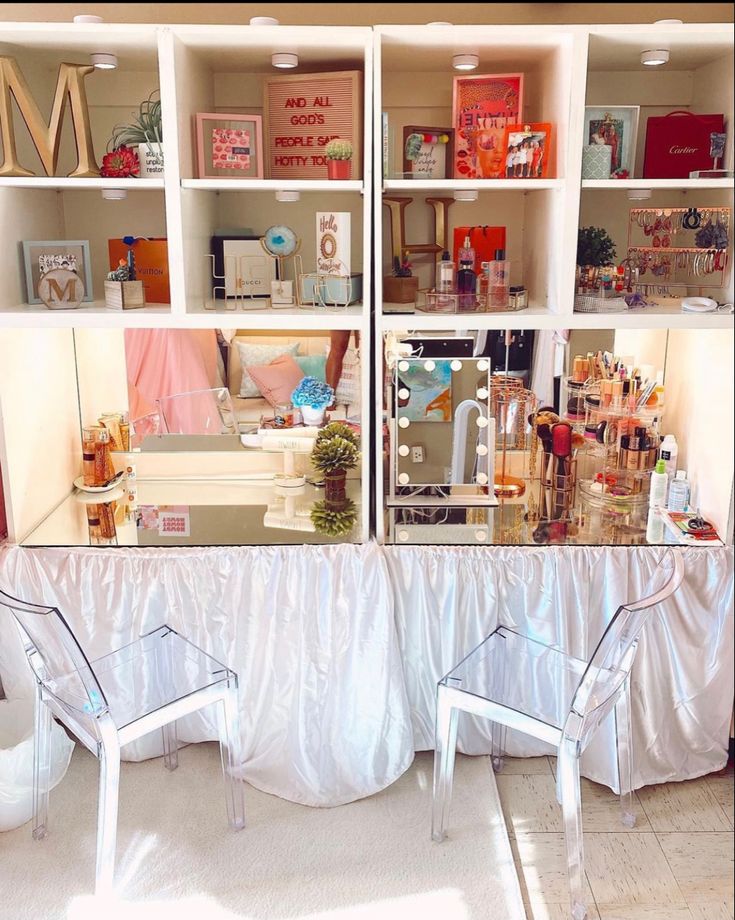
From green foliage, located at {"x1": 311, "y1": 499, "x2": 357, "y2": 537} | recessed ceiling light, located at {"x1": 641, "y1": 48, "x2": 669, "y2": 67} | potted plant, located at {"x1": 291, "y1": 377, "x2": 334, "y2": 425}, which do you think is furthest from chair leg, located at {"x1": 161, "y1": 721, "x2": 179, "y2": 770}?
recessed ceiling light, located at {"x1": 641, "y1": 48, "x2": 669, "y2": 67}

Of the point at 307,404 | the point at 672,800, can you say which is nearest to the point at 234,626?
the point at 307,404

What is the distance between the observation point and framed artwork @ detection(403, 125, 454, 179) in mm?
2279

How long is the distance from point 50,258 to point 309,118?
818mm

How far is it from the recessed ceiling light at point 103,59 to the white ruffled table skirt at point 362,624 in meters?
1.30

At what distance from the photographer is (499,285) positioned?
2.34 meters

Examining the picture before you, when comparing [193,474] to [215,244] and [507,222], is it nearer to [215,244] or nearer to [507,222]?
[215,244]

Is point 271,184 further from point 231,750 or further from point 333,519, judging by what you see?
point 231,750

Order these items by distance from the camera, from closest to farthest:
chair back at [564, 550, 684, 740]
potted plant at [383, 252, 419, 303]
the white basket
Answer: chair back at [564, 550, 684, 740]
the white basket
potted plant at [383, 252, 419, 303]

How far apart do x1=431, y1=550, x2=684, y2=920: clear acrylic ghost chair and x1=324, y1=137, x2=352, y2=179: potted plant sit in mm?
1303

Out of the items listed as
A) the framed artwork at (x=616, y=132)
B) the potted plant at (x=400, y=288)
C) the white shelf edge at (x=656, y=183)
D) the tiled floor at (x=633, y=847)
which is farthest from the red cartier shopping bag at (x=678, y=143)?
the tiled floor at (x=633, y=847)

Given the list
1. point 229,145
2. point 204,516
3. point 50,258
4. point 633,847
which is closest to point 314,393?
point 204,516

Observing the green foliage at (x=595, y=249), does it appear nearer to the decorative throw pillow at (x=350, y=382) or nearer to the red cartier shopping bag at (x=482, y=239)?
the red cartier shopping bag at (x=482, y=239)

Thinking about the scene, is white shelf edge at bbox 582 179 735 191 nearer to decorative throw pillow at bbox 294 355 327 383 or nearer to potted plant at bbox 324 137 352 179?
potted plant at bbox 324 137 352 179

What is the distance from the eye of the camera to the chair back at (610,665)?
186cm
